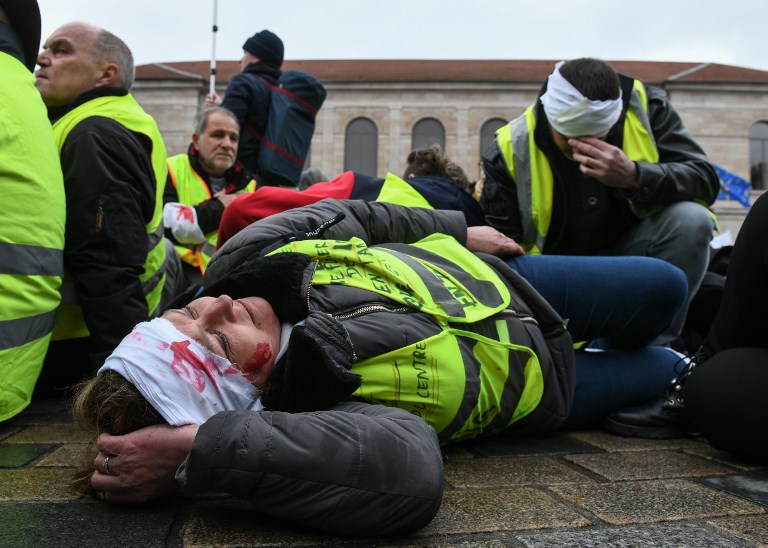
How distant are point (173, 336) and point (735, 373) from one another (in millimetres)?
1822

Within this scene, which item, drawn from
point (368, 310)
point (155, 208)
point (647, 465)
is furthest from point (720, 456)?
point (155, 208)

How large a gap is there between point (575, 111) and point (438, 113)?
92.5ft

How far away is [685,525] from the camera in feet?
5.43

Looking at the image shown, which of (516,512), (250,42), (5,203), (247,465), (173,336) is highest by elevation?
(250,42)

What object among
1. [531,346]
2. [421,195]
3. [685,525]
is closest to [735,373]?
[531,346]

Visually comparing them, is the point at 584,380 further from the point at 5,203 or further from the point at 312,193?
the point at 5,203

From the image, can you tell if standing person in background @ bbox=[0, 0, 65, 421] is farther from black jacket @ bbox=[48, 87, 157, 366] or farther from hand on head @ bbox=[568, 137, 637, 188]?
hand on head @ bbox=[568, 137, 637, 188]

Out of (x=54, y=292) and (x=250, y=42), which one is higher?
(x=250, y=42)

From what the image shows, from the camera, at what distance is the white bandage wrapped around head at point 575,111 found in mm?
3547

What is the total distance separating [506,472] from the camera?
223cm

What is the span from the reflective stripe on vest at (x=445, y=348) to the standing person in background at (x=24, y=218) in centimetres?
109

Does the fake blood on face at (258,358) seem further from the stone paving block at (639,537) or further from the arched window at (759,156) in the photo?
the arched window at (759,156)

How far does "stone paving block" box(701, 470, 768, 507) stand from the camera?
6.36 ft

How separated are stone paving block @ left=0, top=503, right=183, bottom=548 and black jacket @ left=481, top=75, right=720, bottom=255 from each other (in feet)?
9.21
